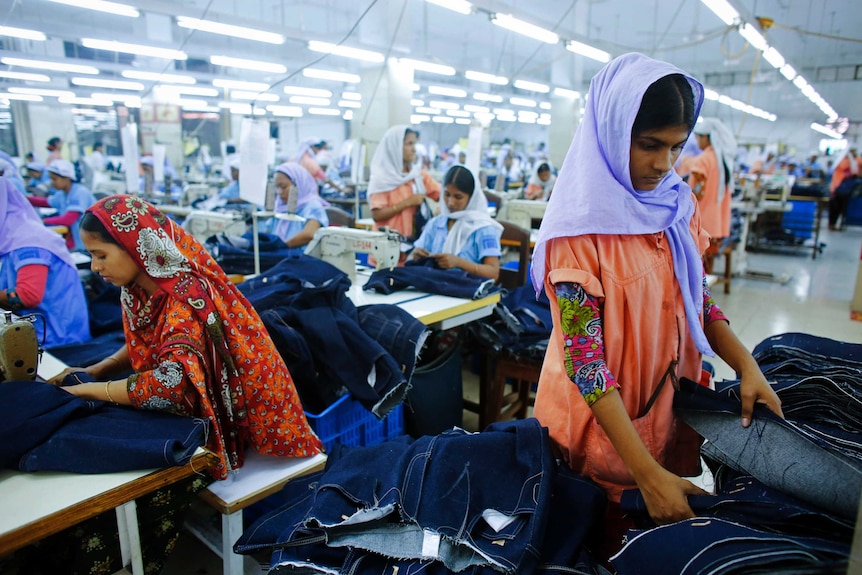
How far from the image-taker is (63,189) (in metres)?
5.79

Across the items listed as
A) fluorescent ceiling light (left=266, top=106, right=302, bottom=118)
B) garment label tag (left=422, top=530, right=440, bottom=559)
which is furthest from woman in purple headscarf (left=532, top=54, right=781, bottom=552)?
fluorescent ceiling light (left=266, top=106, right=302, bottom=118)

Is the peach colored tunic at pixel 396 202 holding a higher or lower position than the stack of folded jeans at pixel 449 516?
higher

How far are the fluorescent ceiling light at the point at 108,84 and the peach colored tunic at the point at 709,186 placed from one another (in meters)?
11.3

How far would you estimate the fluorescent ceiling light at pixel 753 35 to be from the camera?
6.38 m

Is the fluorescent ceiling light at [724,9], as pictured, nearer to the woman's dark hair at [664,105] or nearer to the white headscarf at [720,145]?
the white headscarf at [720,145]

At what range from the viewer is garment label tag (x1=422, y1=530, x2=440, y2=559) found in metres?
0.93

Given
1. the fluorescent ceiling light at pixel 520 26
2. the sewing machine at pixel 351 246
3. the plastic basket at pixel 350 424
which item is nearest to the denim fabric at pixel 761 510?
the plastic basket at pixel 350 424

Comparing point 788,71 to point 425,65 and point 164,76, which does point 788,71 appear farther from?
point 164,76

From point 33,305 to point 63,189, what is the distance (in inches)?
163

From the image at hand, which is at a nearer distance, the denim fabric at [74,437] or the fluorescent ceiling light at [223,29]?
the denim fabric at [74,437]

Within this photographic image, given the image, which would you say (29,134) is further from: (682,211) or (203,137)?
(682,211)

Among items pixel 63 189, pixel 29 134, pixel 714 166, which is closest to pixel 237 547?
pixel 714 166

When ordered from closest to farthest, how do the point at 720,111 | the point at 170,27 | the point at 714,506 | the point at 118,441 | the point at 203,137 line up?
the point at 714,506 → the point at 118,441 → the point at 170,27 → the point at 203,137 → the point at 720,111

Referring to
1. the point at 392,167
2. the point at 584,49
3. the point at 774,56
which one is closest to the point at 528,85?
the point at 584,49
